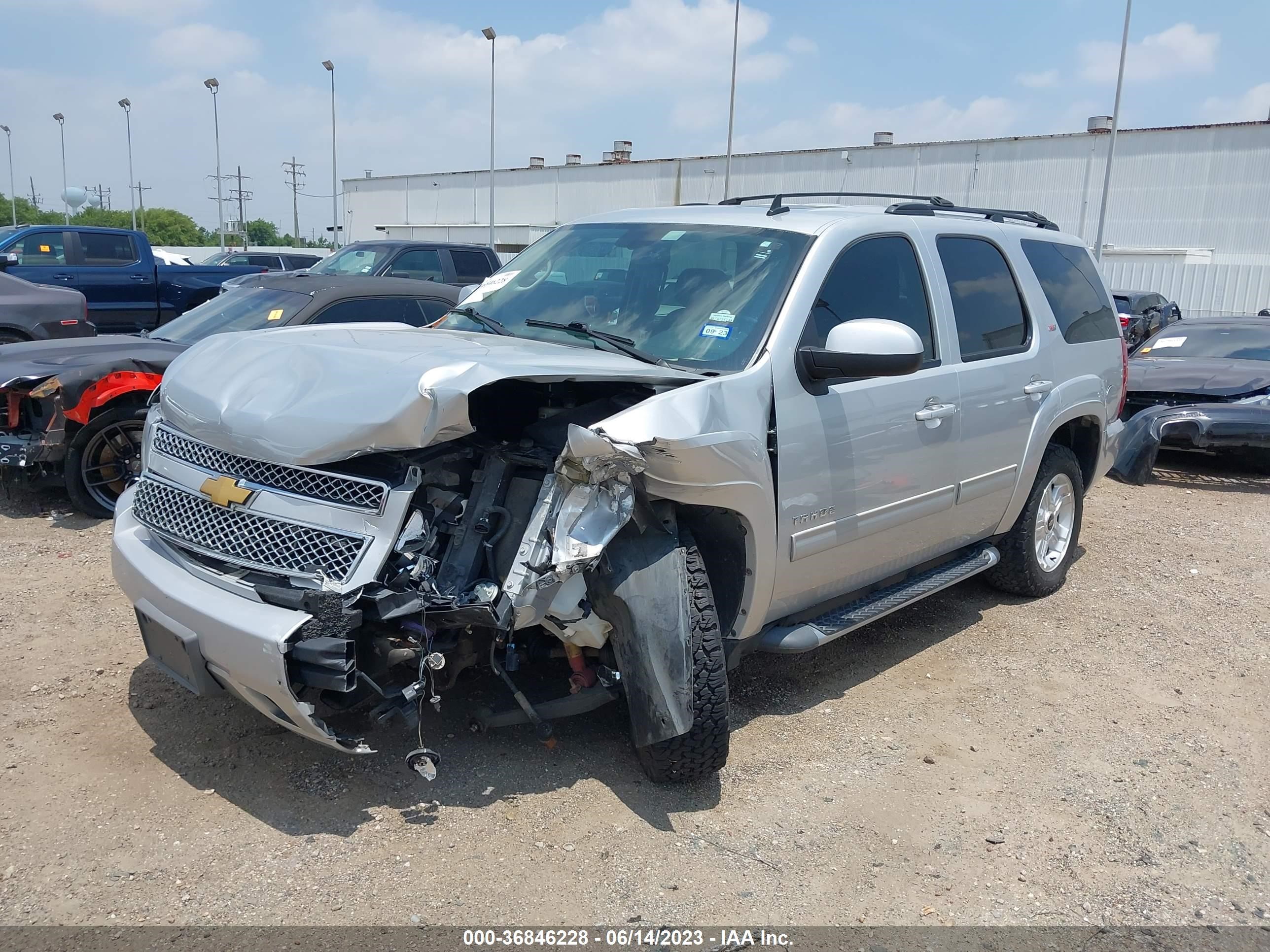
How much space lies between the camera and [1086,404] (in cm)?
546

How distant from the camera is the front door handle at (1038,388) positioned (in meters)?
4.90

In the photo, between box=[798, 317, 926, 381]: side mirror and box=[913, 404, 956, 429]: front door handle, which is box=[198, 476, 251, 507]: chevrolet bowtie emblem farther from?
box=[913, 404, 956, 429]: front door handle

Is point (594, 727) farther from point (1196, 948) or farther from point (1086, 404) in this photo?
point (1086, 404)

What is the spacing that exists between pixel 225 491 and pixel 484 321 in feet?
5.05

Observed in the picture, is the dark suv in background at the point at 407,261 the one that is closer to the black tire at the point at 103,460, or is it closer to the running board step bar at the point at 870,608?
the black tire at the point at 103,460

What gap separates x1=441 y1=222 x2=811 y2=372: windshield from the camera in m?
3.76

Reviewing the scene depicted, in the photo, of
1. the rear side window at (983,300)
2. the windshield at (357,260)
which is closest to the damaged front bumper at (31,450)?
the rear side window at (983,300)

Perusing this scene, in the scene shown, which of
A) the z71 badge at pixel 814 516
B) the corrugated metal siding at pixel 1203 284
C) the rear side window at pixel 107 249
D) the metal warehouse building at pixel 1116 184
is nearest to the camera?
the z71 badge at pixel 814 516

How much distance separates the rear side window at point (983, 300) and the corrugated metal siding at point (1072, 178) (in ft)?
92.4

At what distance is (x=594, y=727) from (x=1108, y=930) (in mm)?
1878

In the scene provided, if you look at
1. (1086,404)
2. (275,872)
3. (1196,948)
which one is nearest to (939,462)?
(1086,404)

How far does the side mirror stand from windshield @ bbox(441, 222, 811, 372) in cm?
27

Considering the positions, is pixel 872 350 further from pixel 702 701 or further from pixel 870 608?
pixel 702 701

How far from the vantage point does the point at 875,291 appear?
164 inches
